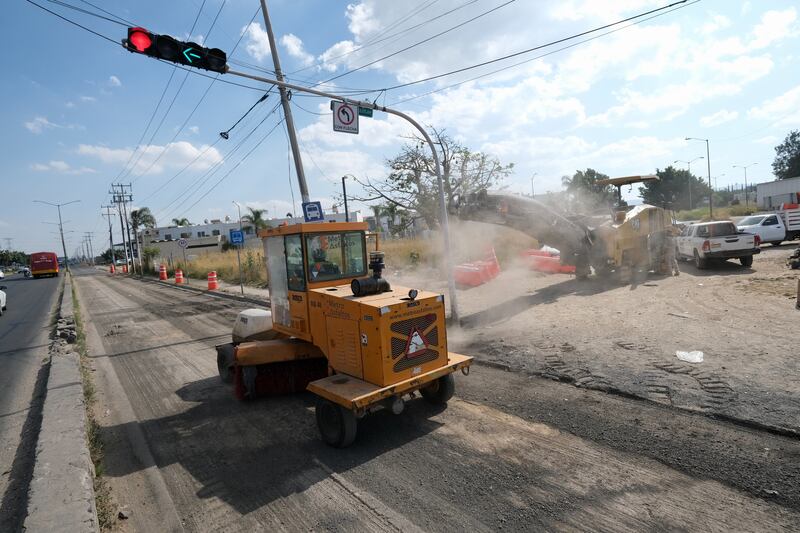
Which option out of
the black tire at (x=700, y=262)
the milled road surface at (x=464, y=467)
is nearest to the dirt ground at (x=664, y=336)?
the milled road surface at (x=464, y=467)

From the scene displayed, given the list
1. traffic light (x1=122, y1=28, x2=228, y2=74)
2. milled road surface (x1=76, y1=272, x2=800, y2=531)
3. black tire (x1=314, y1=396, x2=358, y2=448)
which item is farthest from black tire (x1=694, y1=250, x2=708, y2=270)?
traffic light (x1=122, y1=28, x2=228, y2=74)

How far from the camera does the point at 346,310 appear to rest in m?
5.25

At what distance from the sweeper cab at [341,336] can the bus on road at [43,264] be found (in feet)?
198

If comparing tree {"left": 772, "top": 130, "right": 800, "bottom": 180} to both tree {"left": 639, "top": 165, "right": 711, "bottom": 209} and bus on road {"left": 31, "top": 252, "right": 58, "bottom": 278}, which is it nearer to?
tree {"left": 639, "top": 165, "right": 711, "bottom": 209}

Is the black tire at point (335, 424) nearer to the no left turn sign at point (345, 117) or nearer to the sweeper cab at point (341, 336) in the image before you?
the sweeper cab at point (341, 336)

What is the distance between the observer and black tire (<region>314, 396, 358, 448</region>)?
4812 mm

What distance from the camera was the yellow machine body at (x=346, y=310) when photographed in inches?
195

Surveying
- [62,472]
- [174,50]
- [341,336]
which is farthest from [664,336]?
[174,50]

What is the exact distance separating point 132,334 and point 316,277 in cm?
967

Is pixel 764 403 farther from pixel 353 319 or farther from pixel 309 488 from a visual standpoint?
pixel 309 488

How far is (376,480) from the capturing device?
4.27 meters

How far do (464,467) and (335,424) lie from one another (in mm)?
1478

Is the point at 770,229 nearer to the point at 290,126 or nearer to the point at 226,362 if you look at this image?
the point at 290,126

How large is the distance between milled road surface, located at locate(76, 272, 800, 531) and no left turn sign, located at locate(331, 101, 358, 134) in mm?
6038
